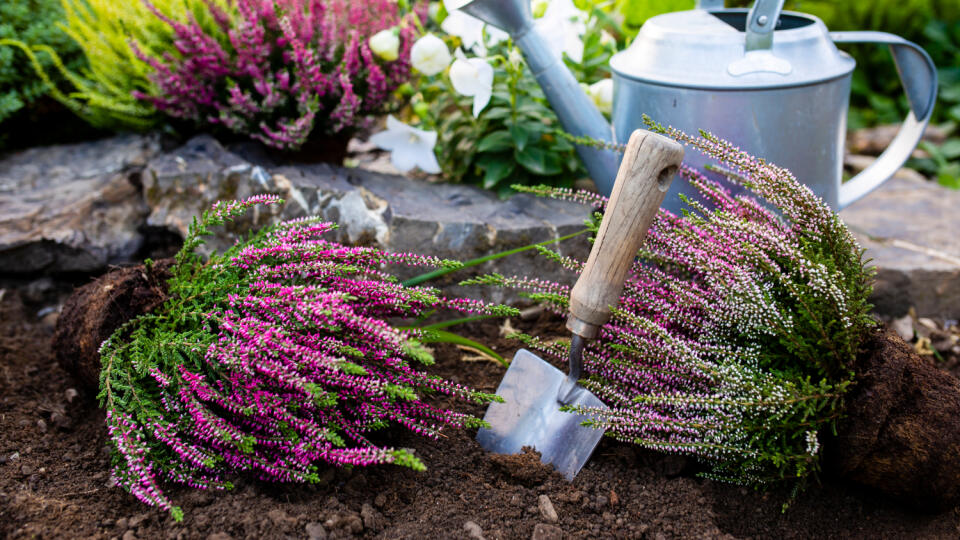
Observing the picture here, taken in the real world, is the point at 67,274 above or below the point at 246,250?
below

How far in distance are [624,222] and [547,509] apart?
0.58 meters

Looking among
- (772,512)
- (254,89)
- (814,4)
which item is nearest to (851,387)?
(772,512)

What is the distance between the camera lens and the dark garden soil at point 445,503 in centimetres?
129

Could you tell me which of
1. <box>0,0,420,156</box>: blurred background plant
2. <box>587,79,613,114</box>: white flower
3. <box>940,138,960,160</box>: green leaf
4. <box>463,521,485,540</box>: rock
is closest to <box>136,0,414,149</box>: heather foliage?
<box>0,0,420,156</box>: blurred background plant

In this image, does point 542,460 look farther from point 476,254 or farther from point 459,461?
point 476,254

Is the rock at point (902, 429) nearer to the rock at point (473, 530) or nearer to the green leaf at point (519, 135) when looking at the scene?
the rock at point (473, 530)

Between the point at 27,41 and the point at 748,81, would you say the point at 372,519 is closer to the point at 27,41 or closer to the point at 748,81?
the point at 748,81

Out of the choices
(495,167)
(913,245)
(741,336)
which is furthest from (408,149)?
(913,245)

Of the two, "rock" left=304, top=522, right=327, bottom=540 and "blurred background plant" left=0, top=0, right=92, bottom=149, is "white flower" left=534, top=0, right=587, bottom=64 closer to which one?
"rock" left=304, top=522, right=327, bottom=540

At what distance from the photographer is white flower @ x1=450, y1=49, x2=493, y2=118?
2004 millimetres

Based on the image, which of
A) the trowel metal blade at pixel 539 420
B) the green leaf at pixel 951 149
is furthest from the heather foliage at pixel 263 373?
the green leaf at pixel 951 149

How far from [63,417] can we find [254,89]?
1.16 m

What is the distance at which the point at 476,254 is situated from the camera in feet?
6.88

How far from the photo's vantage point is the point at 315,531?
4.13 feet
